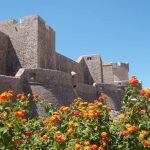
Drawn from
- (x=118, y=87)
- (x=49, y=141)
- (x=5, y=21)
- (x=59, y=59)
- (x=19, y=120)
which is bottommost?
(x=49, y=141)

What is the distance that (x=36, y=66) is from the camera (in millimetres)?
20391

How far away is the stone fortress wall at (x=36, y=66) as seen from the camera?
58.6 feet

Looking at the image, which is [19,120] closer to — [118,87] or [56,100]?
[56,100]

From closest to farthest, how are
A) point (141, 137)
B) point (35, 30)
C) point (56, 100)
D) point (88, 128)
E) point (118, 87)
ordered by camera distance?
point (141, 137) → point (88, 128) → point (56, 100) → point (35, 30) → point (118, 87)

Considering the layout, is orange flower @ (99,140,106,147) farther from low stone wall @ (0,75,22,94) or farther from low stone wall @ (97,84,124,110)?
low stone wall @ (97,84,124,110)

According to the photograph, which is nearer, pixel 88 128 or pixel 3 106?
pixel 3 106

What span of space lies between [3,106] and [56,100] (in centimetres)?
1278

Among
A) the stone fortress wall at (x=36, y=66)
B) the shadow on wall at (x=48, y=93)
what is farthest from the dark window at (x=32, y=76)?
the shadow on wall at (x=48, y=93)

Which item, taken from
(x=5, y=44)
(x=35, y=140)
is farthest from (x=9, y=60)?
(x=35, y=140)

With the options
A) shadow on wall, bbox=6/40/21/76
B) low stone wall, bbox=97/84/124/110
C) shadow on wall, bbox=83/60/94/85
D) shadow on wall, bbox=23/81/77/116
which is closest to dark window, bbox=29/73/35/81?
shadow on wall, bbox=23/81/77/116

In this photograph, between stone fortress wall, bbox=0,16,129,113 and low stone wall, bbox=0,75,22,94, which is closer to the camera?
low stone wall, bbox=0,75,22,94

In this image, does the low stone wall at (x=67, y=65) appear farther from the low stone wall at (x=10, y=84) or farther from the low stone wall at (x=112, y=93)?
the low stone wall at (x=10, y=84)

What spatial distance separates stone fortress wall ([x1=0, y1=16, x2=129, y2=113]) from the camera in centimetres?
1786

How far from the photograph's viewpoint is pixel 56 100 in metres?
18.3
